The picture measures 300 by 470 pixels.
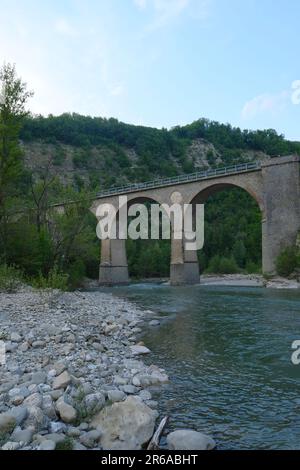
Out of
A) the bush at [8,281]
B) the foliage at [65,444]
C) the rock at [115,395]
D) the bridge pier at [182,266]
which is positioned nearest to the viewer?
the foliage at [65,444]

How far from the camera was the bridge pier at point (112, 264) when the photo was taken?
131 feet

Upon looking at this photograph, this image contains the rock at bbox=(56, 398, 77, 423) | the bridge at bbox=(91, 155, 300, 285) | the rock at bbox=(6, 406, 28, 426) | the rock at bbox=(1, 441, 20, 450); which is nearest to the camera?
the rock at bbox=(1, 441, 20, 450)

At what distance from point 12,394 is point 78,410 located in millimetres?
802

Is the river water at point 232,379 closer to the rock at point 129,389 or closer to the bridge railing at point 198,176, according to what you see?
the rock at point 129,389

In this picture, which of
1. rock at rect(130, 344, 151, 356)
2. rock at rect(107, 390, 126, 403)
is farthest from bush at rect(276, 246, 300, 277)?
rock at rect(107, 390, 126, 403)

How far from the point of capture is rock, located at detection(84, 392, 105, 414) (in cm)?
447

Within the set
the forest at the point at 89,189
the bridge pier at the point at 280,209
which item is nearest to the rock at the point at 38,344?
the forest at the point at 89,189

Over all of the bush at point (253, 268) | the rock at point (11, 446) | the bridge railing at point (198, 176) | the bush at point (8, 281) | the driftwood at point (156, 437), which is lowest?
the bush at point (253, 268)

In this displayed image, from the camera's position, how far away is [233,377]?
6.17 meters

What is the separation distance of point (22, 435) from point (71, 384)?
1502mm

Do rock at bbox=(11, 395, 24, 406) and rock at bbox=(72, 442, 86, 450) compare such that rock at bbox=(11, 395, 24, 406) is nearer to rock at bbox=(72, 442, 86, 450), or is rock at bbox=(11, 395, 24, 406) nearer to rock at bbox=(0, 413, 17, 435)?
rock at bbox=(0, 413, 17, 435)

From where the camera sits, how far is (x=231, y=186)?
3516cm

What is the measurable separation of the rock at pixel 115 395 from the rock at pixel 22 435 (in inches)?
53.4
